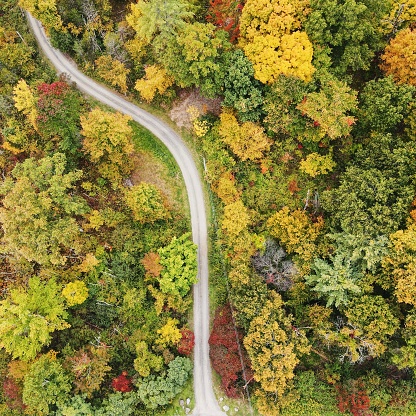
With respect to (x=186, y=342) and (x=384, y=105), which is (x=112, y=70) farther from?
(x=186, y=342)

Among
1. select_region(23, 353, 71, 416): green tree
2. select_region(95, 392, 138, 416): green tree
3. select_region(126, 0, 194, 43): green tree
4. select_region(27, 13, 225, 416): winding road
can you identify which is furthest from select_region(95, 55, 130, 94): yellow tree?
select_region(95, 392, 138, 416): green tree

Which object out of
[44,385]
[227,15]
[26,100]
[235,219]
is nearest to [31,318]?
[44,385]

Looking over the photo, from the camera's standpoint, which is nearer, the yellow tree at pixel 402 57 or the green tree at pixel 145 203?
the yellow tree at pixel 402 57

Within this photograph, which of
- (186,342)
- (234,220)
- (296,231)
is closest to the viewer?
(296,231)

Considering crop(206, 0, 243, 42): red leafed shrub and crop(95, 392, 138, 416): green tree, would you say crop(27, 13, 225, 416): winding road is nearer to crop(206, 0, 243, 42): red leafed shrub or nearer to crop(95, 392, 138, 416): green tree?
crop(95, 392, 138, 416): green tree

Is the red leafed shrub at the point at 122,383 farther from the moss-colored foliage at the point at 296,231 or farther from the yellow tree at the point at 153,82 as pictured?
the yellow tree at the point at 153,82

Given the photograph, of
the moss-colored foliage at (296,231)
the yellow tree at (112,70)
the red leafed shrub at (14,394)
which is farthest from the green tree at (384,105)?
the red leafed shrub at (14,394)
